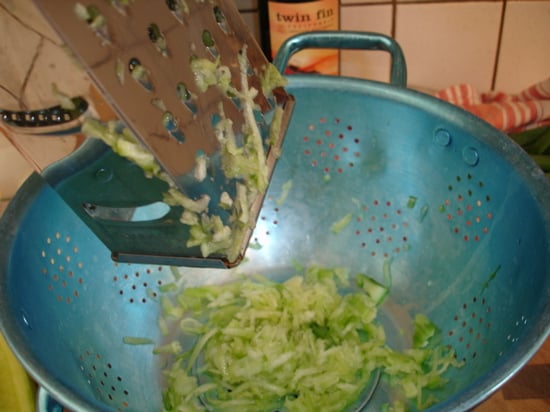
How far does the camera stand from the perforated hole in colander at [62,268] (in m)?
0.71

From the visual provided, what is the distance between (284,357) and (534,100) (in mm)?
684

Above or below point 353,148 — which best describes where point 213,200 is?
above

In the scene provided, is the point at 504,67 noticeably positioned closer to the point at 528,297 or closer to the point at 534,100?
the point at 534,100

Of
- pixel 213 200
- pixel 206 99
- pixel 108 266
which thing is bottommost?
pixel 108 266

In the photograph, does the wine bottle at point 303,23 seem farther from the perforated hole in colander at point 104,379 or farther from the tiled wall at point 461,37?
the perforated hole in colander at point 104,379

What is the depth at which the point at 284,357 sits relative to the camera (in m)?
0.80

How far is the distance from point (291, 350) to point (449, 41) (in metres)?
0.71

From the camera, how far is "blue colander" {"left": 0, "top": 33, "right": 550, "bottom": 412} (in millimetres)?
599

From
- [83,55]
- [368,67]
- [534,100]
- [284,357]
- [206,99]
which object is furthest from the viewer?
[368,67]

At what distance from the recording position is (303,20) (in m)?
0.99

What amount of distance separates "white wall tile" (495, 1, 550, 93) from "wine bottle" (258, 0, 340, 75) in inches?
13.4

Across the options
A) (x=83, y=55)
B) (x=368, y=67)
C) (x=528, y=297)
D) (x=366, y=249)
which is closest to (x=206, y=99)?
(x=83, y=55)

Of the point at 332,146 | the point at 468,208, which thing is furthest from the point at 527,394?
the point at 332,146

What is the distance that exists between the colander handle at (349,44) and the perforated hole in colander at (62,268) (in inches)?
16.5
